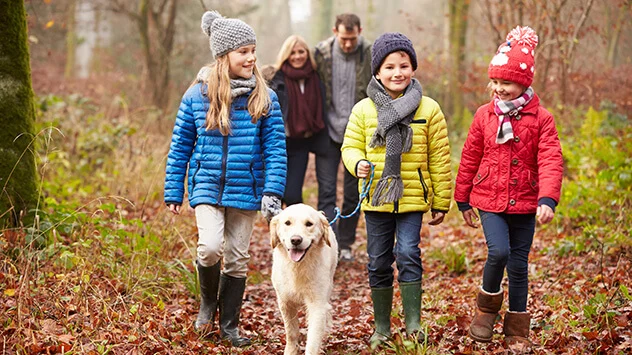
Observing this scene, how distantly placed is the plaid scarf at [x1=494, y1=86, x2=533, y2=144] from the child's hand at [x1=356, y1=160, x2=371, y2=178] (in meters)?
0.89

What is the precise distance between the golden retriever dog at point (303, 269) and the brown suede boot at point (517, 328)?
1256 mm

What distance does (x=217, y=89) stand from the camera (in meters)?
4.70

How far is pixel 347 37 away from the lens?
6906 mm

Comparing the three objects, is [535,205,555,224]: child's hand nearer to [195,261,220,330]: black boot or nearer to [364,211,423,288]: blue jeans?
[364,211,423,288]: blue jeans

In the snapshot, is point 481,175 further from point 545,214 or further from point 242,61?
point 242,61

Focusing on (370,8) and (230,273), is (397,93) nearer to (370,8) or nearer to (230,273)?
(230,273)

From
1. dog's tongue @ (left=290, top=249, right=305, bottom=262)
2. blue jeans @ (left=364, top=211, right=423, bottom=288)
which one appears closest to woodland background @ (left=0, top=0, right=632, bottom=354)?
blue jeans @ (left=364, top=211, right=423, bottom=288)

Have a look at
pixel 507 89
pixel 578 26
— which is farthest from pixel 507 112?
pixel 578 26

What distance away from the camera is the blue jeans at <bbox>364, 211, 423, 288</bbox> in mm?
4403

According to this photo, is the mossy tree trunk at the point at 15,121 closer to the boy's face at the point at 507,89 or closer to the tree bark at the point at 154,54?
the boy's face at the point at 507,89

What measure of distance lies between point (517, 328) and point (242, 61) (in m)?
2.76

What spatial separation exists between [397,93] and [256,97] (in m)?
1.04

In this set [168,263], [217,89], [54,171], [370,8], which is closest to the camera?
[217,89]

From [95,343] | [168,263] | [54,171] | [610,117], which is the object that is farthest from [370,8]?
[95,343]
